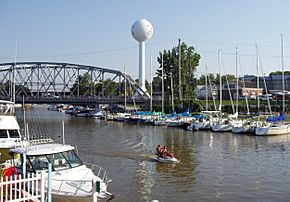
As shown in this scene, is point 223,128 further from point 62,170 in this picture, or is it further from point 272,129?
point 62,170

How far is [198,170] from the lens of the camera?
30781 mm

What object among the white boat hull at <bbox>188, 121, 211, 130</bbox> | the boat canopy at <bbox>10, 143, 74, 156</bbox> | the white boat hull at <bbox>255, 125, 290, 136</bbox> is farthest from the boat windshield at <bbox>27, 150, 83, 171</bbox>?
the white boat hull at <bbox>188, 121, 211, 130</bbox>

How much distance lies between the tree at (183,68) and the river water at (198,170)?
212 feet

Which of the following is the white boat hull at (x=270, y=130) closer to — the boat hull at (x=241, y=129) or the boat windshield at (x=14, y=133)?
the boat hull at (x=241, y=129)

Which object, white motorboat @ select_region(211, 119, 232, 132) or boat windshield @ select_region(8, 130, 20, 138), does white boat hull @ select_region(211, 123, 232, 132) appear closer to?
white motorboat @ select_region(211, 119, 232, 132)

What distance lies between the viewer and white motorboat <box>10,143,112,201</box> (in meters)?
18.1

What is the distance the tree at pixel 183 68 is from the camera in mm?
115000

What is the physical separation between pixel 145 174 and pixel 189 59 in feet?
311

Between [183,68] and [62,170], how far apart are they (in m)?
Result: 99.8

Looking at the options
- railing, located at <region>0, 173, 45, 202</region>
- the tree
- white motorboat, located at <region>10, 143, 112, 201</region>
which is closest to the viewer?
railing, located at <region>0, 173, 45, 202</region>

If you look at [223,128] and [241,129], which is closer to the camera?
[241,129]

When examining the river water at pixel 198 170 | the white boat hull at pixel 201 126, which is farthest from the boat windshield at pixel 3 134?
the white boat hull at pixel 201 126

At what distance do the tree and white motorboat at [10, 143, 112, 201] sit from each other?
9429cm

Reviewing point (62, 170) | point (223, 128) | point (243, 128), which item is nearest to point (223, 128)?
point (223, 128)
